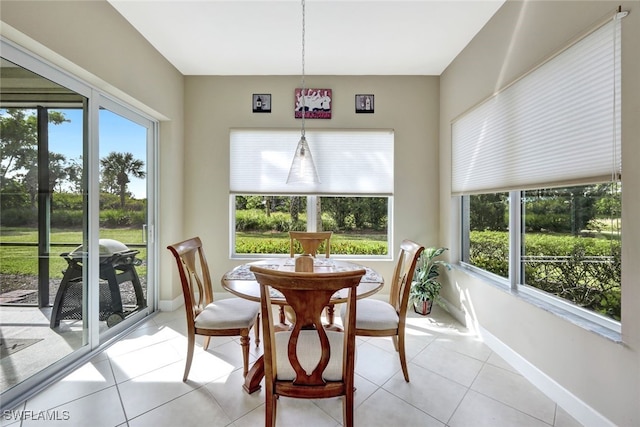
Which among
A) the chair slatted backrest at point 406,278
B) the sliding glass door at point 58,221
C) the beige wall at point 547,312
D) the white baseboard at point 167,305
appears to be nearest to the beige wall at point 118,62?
the white baseboard at point 167,305

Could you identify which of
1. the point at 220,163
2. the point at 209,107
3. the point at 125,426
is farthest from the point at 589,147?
the point at 209,107

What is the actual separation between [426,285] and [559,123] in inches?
75.2

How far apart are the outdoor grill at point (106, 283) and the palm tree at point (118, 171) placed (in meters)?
0.49

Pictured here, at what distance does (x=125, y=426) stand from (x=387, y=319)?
171 cm

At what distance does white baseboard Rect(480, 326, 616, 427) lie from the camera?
1.50 meters

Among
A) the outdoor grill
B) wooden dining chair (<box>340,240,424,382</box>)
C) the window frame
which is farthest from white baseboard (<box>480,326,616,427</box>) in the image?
the outdoor grill

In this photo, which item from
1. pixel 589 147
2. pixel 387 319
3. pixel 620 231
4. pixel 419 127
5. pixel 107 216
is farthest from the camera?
pixel 419 127

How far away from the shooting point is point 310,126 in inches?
132

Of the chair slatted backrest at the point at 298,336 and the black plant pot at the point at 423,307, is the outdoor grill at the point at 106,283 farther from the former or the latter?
the black plant pot at the point at 423,307

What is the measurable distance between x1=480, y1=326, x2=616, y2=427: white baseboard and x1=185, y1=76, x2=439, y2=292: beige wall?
4.73 feet

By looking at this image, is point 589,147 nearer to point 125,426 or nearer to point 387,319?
point 387,319

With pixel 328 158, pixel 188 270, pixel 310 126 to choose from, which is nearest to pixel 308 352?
pixel 188 270

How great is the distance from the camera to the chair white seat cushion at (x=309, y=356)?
1.33m

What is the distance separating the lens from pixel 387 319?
1.91m
